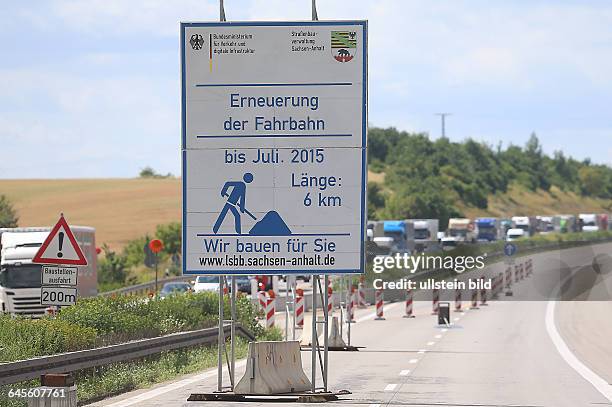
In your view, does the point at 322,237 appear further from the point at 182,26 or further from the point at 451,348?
the point at 451,348

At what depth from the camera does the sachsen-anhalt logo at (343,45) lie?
16766mm

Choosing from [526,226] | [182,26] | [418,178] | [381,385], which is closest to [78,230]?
[381,385]

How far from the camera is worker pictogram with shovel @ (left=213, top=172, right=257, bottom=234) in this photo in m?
17.1

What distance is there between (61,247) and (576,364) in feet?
34.3

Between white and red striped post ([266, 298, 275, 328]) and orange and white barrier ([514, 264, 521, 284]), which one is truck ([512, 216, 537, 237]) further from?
white and red striped post ([266, 298, 275, 328])

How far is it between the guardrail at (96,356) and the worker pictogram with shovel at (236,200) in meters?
2.68

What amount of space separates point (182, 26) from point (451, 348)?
50.1ft

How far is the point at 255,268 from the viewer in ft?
56.6

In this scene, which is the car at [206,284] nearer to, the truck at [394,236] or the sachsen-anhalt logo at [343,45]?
the truck at [394,236]

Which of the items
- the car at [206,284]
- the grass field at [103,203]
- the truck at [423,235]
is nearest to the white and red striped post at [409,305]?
the car at [206,284]

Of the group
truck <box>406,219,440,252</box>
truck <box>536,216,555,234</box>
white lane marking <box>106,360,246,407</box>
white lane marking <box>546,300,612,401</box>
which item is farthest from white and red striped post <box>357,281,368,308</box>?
truck <box>536,216,555,234</box>

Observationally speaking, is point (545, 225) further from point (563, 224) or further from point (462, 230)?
point (462, 230)

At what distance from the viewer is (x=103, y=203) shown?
5492 inches

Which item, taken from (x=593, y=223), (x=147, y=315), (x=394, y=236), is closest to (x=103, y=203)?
(x=593, y=223)
